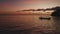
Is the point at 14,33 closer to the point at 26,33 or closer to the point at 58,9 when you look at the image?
the point at 26,33

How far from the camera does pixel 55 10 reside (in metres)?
165

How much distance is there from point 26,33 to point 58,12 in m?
116

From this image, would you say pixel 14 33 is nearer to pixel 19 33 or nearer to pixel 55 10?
pixel 19 33

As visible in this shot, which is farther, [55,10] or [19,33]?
[55,10]

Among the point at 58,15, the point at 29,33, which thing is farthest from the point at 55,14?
the point at 29,33

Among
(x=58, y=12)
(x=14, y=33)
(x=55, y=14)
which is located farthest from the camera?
(x=55, y=14)

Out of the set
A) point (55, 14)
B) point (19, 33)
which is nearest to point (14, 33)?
point (19, 33)

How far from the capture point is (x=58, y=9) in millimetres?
159625

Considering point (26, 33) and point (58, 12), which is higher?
point (58, 12)

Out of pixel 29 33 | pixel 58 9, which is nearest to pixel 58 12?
pixel 58 9

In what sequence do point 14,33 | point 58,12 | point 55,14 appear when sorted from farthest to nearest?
point 55,14, point 58,12, point 14,33

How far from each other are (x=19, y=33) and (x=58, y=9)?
4667 inches

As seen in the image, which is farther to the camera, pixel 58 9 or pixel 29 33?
pixel 58 9

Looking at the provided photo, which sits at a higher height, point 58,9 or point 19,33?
point 58,9
